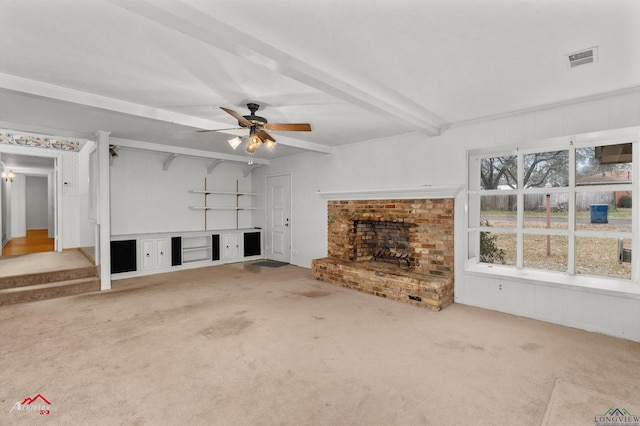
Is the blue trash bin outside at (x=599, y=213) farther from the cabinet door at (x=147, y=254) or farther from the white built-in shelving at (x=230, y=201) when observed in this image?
the cabinet door at (x=147, y=254)

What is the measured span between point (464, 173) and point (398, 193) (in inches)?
37.2

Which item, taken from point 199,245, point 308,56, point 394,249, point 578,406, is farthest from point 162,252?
point 578,406

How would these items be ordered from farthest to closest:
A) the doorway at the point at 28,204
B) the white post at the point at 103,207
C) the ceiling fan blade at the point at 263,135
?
the doorway at the point at 28,204
the white post at the point at 103,207
the ceiling fan blade at the point at 263,135

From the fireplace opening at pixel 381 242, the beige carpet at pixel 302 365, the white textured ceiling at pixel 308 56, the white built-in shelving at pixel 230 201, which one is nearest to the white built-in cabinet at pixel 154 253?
the white built-in shelving at pixel 230 201

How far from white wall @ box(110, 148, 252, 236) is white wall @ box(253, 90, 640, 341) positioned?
213cm

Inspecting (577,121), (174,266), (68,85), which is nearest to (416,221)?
(577,121)

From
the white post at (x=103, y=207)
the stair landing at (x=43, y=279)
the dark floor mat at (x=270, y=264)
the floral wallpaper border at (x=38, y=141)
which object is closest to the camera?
the stair landing at (x=43, y=279)

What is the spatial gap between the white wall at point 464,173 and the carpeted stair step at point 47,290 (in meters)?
3.71

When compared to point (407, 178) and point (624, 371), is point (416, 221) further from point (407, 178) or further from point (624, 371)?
point (624, 371)

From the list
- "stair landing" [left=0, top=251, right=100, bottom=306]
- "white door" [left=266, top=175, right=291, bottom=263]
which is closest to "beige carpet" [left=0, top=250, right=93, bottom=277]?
"stair landing" [left=0, top=251, right=100, bottom=306]

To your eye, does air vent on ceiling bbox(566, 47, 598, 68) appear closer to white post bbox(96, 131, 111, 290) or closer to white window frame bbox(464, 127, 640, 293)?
white window frame bbox(464, 127, 640, 293)

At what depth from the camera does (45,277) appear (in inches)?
183

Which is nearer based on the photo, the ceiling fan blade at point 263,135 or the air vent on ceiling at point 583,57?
the air vent on ceiling at point 583,57

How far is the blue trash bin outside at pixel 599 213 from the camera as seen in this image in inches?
133
